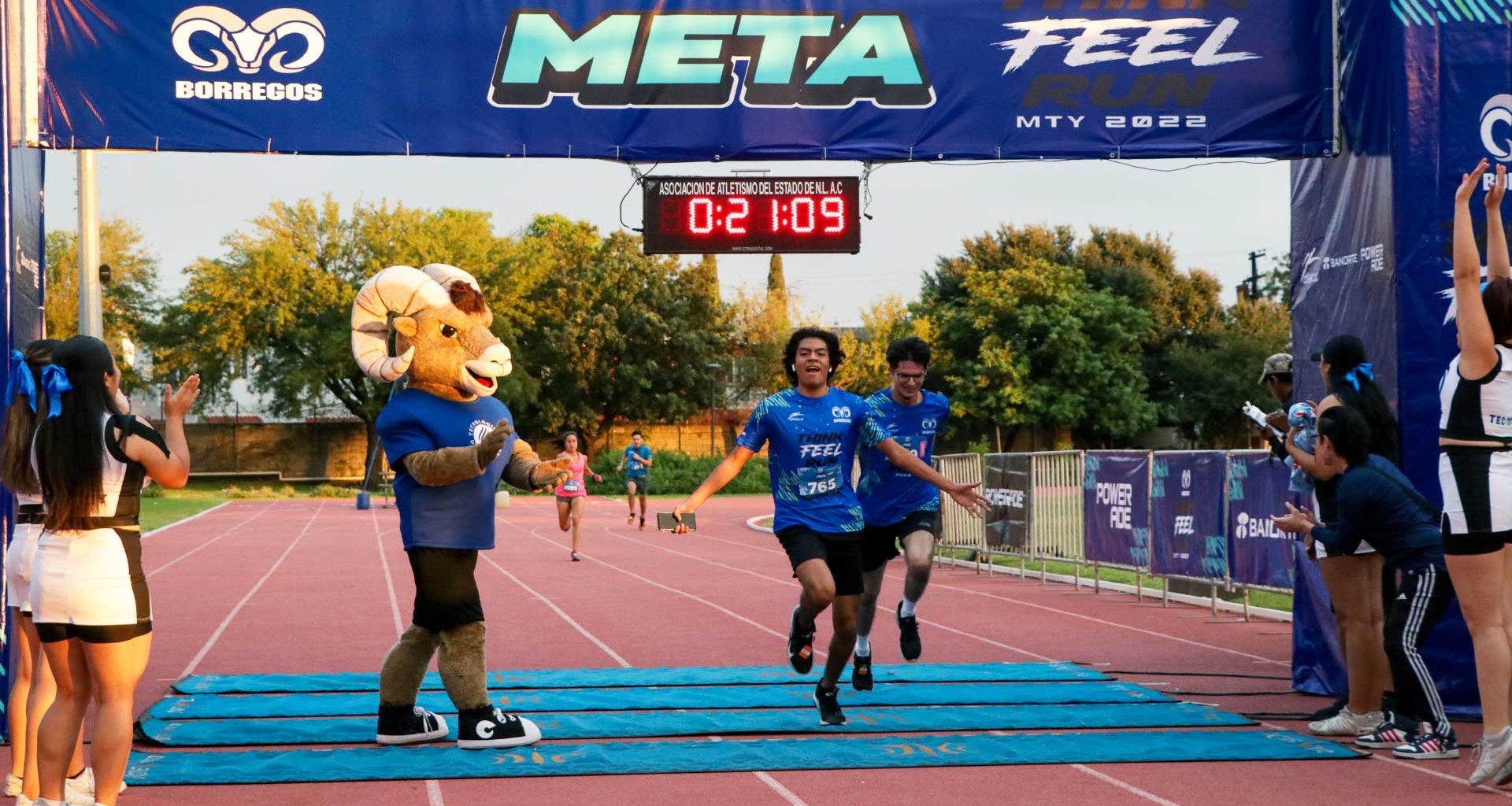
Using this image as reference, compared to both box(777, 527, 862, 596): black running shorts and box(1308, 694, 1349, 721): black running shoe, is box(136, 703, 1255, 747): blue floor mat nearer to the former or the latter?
box(1308, 694, 1349, 721): black running shoe

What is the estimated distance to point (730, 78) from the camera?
9547 mm

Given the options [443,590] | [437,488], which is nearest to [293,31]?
[437,488]

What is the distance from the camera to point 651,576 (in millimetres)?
19453

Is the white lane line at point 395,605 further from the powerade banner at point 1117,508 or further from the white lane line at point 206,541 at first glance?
the powerade banner at point 1117,508

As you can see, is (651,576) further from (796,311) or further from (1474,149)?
(796,311)

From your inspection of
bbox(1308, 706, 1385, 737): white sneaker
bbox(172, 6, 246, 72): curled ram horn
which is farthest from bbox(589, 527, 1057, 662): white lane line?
bbox(172, 6, 246, 72): curled ram horn

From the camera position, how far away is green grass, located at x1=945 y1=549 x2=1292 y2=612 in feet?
51.9

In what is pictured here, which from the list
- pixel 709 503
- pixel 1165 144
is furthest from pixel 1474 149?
pixel 709 503

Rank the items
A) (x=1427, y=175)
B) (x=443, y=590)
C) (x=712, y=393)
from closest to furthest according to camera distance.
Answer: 1. (x=443, y=590)
2. (x=1427, y=175)
3. (x=712, y=393)

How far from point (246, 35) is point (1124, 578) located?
1359 centimetres

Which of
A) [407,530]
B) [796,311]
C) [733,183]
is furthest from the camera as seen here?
[796,311]

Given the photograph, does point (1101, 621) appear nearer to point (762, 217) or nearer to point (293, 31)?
point (762, 217)

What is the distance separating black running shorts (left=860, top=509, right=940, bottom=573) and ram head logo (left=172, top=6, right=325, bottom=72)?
4.40 metres

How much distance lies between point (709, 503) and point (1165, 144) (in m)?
35.4
